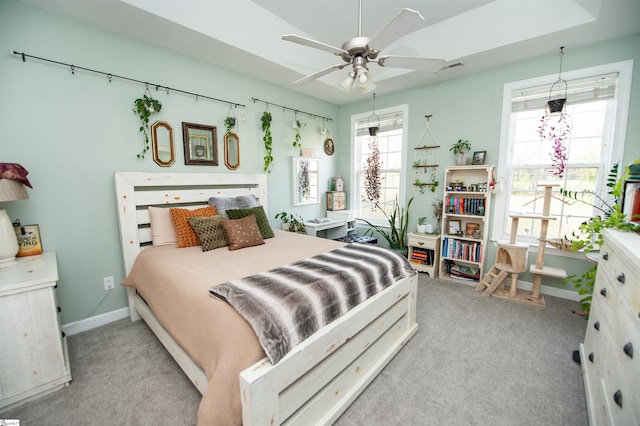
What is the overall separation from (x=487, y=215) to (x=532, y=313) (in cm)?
109

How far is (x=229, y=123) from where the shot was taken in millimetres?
3076

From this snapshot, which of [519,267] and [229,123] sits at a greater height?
[229,123]

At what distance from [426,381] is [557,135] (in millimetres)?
2904

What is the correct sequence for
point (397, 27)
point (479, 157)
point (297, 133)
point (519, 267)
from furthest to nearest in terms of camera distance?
point (297, 133), point (479, 157), point (519, 267), point (397, 27)

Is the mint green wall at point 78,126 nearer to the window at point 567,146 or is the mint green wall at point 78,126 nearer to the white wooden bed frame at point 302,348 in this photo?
the white wooden bed frame at point 302,348

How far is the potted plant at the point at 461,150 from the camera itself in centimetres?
328

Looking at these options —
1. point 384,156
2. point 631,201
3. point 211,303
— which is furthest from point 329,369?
point 384,156

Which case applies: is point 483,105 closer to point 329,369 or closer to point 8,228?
point 329,369

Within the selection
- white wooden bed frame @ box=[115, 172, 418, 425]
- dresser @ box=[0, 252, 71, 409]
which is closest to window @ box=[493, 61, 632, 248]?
white wooden bed frame @ box=[115, 172, 418, 425]

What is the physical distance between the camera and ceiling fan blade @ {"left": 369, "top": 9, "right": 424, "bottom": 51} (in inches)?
52.5

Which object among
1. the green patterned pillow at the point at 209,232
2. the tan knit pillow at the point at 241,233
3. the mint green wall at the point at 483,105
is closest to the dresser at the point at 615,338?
the mint green wall at the point at 483,105

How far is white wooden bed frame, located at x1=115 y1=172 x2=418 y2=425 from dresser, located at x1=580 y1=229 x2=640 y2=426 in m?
1.03

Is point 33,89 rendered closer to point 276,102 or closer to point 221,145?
point 221,145

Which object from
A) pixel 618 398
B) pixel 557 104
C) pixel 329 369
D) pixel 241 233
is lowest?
pixel 329 369
